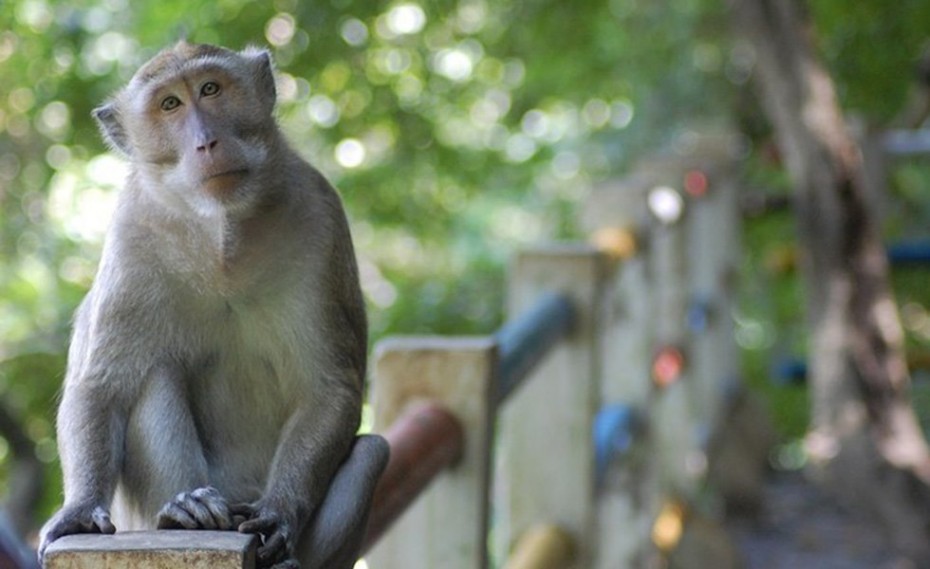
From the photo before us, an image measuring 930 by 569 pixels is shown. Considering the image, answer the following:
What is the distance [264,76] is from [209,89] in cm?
21

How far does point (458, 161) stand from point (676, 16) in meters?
1.77

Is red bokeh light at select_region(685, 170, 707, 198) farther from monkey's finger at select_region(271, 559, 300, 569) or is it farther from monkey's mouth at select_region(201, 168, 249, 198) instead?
monkey's finger at select_region(271, 559, 300, 569)

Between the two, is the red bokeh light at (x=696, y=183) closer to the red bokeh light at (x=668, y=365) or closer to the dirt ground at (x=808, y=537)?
the red bokeh light at (x=668, y=365)

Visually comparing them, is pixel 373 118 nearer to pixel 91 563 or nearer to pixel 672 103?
pixel 672 103

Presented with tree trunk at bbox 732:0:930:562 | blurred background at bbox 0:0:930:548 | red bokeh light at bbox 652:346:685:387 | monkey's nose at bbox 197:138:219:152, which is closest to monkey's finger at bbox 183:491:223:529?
monkey's nose at bbox 197:138:219:152

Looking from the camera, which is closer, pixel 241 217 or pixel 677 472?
pixel 241 217

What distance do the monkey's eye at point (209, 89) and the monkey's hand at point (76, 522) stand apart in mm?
809

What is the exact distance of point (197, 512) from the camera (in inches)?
83.7

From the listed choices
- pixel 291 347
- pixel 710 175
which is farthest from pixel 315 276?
pixel 710 175

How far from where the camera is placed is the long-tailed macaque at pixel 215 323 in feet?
8.82

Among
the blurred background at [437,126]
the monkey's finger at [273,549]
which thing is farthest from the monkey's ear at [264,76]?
the blurred background at [437,126]

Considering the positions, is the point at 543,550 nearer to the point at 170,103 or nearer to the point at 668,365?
the point at 170,103

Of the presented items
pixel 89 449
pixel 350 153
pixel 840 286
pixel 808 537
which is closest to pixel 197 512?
pixel 89 449

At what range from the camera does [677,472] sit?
6.02 m
